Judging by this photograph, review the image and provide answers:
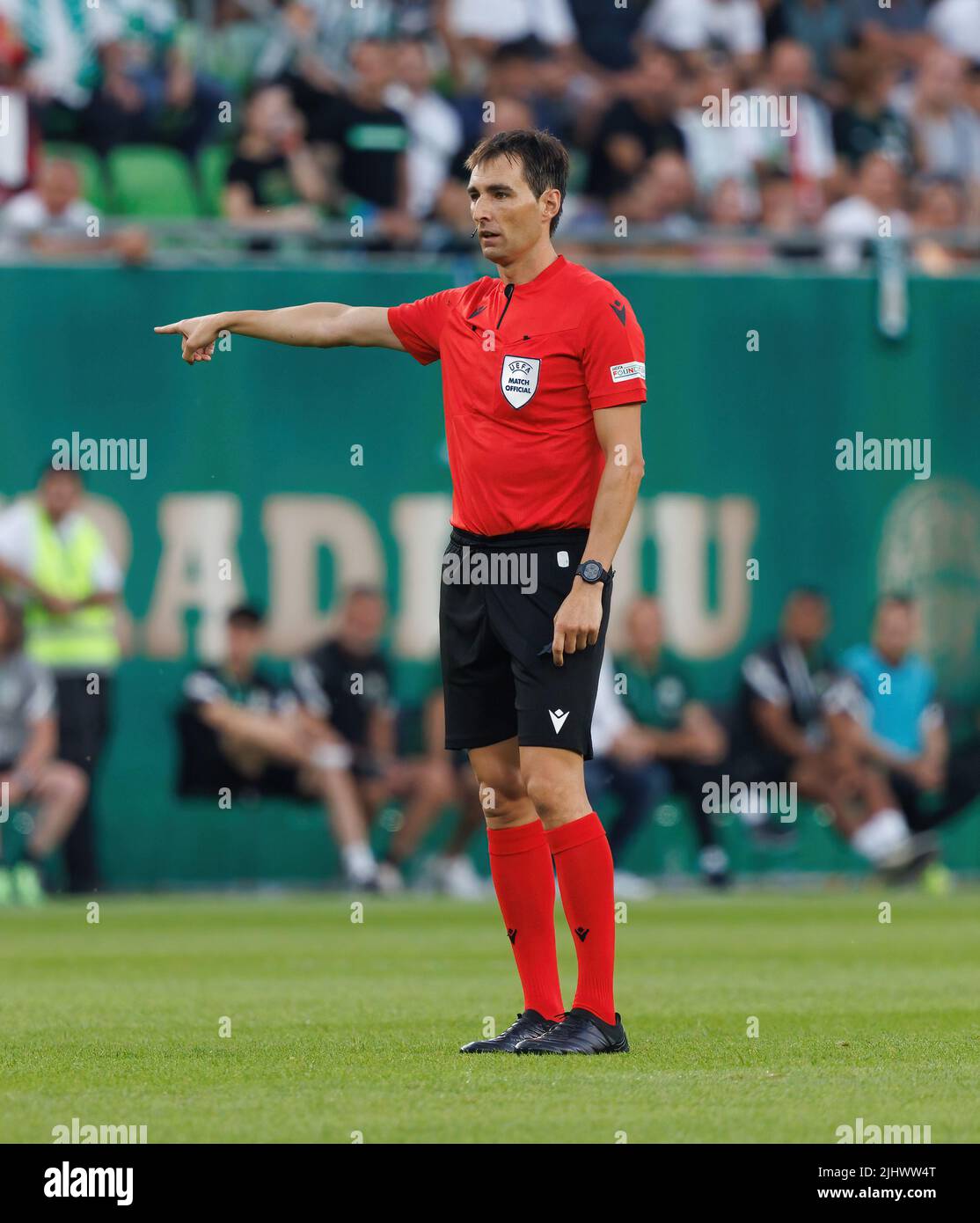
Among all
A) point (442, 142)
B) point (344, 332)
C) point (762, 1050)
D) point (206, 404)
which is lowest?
point (762, 1050)

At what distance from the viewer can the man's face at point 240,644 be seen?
1457cm

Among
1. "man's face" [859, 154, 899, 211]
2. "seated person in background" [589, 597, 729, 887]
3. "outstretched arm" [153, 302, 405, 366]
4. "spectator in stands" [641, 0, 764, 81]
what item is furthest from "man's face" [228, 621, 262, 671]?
"outstretched arm" [153, 302, 405, 366]

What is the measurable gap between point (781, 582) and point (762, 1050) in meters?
8.88

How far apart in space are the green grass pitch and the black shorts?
0.92 m

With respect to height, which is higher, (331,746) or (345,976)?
(331,746)

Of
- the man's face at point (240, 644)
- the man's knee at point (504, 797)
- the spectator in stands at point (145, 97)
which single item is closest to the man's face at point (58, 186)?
the spectator in stands at point (145, 97)

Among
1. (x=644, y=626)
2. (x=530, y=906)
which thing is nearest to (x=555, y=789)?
(x=530, y=906)

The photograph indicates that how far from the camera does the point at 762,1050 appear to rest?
681cm

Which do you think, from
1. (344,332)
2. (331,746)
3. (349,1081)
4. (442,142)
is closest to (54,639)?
(331,746)

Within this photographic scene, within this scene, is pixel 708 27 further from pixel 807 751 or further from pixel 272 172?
pixel 807 751

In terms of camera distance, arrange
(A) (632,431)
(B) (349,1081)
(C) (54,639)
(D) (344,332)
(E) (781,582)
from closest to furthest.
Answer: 1. (B) (349,1081)
2. (A) (632,431)
3. (D) (344,332)
4. (C) (54,639)
5. (E) (781,582)

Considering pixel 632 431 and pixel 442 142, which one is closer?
pixel 632 431

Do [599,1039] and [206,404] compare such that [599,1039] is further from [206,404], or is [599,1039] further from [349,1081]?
[206,404]

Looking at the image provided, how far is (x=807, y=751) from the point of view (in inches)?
598
